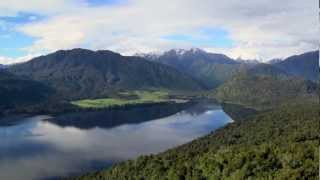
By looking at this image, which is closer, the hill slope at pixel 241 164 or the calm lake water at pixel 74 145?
the hill slope at pixel 241 164

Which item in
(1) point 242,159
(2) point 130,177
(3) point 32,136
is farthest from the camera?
(3) point 32,136

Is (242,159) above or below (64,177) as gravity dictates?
above

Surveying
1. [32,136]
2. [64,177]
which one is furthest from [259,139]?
[32,136]

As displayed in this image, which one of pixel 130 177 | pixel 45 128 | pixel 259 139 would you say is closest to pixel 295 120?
pixel 259 139

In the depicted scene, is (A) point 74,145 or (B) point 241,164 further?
(A) point 74,145

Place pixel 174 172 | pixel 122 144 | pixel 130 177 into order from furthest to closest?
pixel 122 144 < pixel 130 177 < pixel 174 172

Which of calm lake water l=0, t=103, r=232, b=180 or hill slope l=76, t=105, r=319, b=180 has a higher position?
hill slope l=76, t=105, r=319, b=180

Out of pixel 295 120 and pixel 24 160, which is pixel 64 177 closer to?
pixel 24 160

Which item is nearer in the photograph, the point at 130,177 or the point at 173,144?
the point at 130,177

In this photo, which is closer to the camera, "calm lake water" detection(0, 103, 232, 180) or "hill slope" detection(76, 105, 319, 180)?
"hill slope" detection(76, 105, 319, 180)

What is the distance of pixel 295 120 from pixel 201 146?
38322 mm

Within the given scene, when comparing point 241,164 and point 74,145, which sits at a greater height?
point 241,164

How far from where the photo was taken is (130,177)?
85.1 metres

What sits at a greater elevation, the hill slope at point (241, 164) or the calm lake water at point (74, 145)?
the hill slope at point (241, 164)
